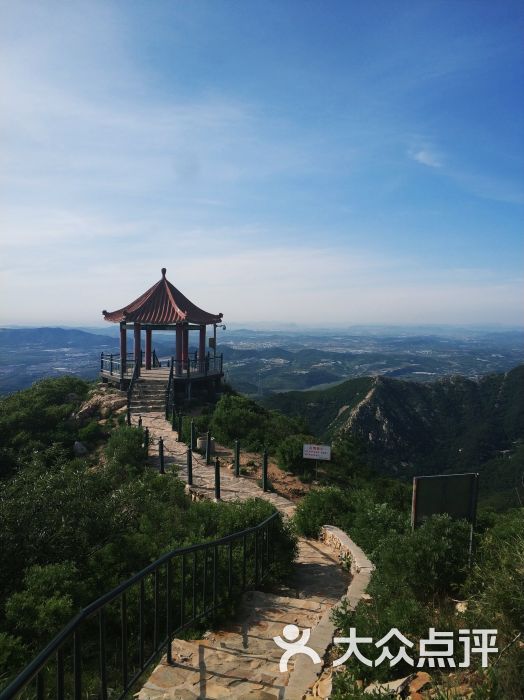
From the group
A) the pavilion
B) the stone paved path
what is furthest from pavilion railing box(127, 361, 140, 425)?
the stone paved path

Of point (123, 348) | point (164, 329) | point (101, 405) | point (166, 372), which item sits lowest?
point (101, 405)

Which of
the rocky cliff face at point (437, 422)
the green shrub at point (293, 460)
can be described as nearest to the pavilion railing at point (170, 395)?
the green shrub at point (293, 460)

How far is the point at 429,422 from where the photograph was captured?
1953 inches

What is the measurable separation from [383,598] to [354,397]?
44943 mm

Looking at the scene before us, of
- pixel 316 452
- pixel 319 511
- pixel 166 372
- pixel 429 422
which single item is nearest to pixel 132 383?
pixel 166 372

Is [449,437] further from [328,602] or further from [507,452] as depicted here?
[328,602]

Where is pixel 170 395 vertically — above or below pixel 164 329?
below

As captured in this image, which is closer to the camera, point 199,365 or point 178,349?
point 199,365

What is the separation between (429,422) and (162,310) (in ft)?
120

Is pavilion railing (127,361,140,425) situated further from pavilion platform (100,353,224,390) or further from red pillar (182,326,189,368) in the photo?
red pillar (182,326,189,368)

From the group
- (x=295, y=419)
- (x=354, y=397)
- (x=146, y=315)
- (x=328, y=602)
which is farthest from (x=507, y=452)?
(x=328, y=602)

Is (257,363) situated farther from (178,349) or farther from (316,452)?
(316,452)

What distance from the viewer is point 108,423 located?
1680 centimetres

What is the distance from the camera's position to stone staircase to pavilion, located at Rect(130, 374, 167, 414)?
61.1 ft
